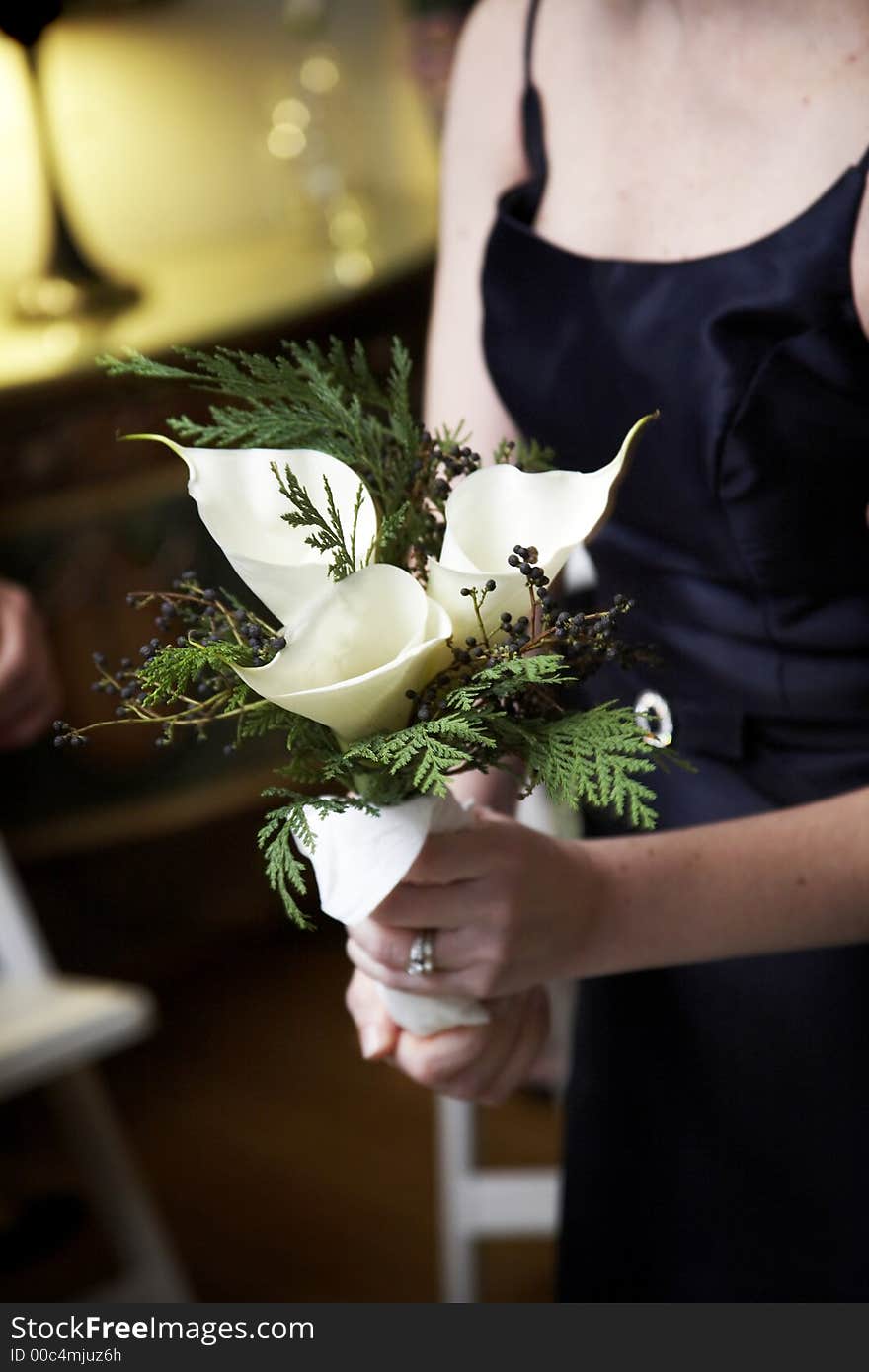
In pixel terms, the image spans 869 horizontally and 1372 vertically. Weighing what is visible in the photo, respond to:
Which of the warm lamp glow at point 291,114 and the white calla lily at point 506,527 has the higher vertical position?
the warm lamp glow at point 291,114

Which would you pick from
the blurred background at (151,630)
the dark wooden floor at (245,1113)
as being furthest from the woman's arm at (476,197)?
the dark wooden floor at (245,1113)

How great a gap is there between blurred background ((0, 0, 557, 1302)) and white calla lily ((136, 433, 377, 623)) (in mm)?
1267

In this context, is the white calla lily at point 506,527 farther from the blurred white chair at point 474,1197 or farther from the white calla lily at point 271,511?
the blurred white chair at point 474,1197

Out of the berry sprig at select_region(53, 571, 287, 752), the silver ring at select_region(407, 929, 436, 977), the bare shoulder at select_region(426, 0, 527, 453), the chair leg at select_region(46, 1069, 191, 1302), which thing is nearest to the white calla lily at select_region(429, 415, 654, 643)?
the berry sprig at select_region(53, 571, 287, 752)

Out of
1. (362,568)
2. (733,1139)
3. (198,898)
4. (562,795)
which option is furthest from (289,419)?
(198,898)

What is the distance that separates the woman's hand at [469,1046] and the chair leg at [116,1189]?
0.87 metres

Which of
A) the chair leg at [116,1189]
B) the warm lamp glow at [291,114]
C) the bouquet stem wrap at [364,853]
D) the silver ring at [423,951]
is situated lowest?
the chair leg at [116,1189]

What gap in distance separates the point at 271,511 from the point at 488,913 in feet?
0.94

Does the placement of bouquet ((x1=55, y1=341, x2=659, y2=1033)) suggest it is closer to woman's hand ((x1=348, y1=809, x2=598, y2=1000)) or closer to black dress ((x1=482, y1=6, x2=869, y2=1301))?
woman's hand ((x1=348, y1=809, x2=598, y2=1000))

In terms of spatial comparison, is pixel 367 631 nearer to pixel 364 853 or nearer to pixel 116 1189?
pixel 364 853

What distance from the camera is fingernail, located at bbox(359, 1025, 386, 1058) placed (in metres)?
1.14

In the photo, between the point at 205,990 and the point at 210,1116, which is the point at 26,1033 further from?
the point at 205,990

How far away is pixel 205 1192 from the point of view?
249cm

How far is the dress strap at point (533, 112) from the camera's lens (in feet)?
4.16
